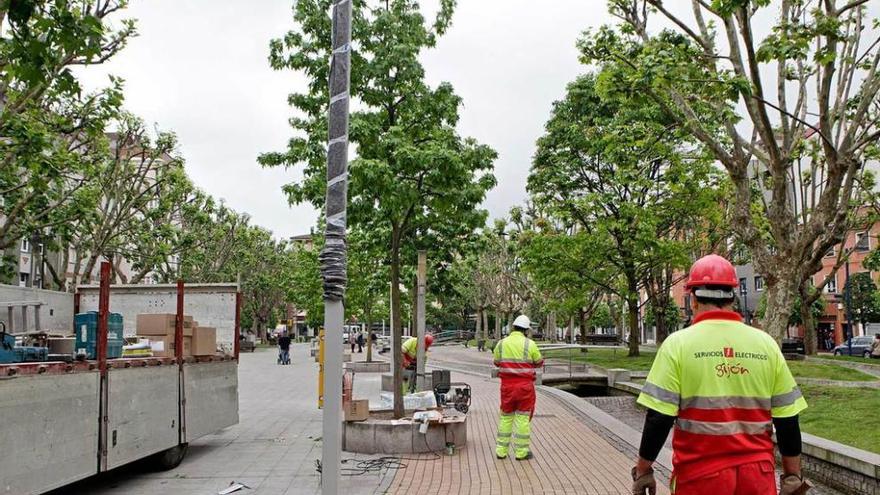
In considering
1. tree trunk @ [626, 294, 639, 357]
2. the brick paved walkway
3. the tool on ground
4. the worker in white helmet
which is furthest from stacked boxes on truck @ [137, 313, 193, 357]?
tree trunk @ [626, 294, 639, 357]

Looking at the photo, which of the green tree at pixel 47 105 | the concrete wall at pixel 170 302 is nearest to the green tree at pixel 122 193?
the green tree at pixel 47 105

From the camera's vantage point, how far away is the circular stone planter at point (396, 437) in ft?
31.8

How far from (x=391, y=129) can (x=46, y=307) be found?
4918 mm

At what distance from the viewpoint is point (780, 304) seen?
13.8 meters

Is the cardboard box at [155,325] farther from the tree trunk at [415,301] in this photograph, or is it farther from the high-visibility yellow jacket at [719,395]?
the high-visibility yellow jacket at [719,395]

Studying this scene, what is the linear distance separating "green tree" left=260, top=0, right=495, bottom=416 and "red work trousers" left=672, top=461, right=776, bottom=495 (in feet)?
22.7

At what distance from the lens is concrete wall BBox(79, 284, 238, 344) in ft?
33.8

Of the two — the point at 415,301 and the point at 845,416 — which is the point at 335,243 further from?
the point at 415,301

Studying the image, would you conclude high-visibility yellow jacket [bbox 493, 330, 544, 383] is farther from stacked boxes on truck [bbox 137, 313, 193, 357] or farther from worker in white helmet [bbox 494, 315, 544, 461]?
stacked boxes on truck [bbox 137, 313, 193, 357]

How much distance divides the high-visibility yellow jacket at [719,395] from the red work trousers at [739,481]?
0.12 ft

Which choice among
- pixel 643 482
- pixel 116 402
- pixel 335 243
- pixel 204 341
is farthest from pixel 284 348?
pixel 643 482

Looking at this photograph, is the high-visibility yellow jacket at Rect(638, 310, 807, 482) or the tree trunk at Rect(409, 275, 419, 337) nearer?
the high-visibility yellow jacket at Rect(638, 310, 807, 482)

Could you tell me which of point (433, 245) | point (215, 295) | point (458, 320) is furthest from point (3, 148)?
point (458, 320)

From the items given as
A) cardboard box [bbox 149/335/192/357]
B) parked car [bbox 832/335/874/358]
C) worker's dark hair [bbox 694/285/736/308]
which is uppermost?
worker's dark hair [bbox 694/285/736/308]
